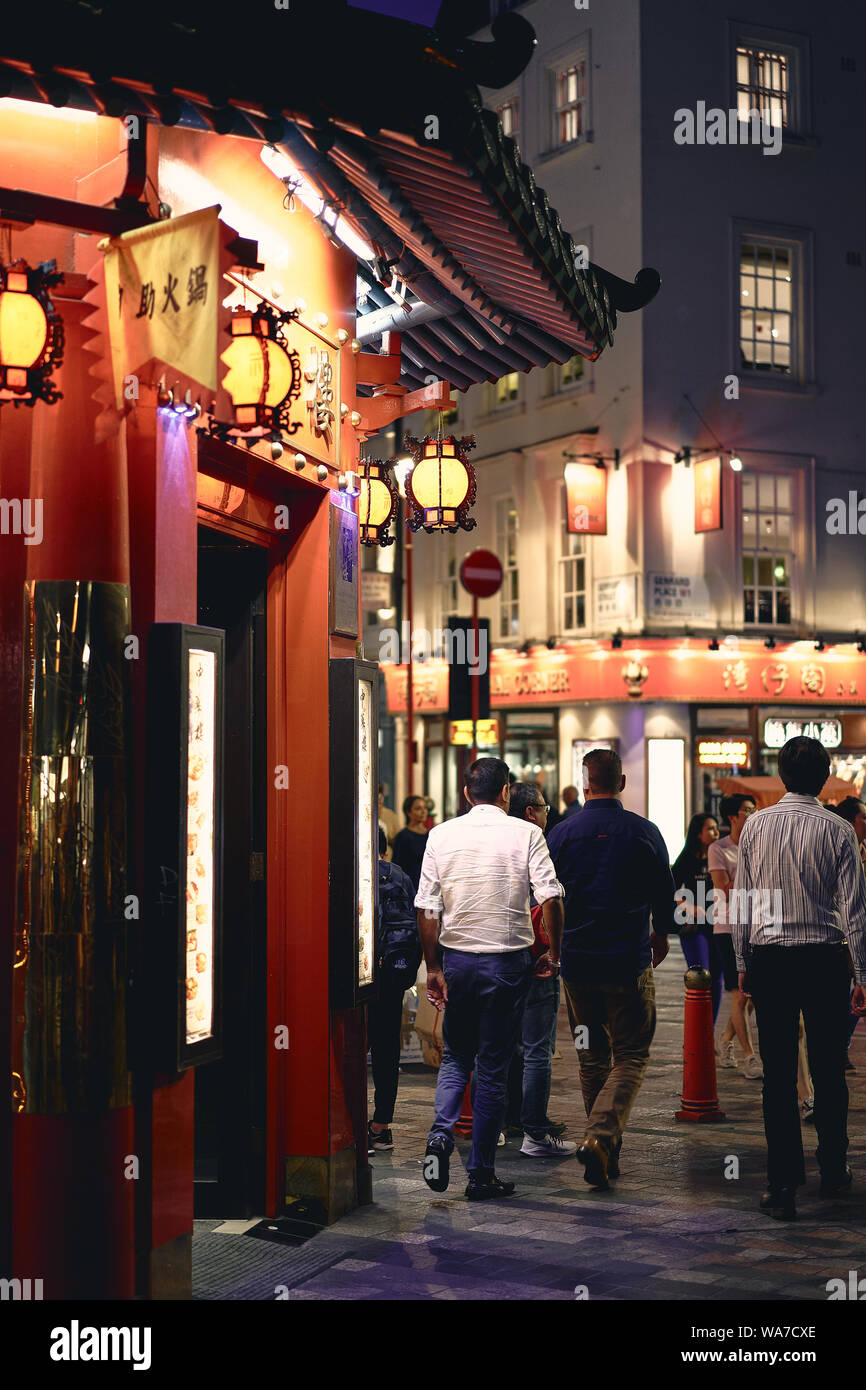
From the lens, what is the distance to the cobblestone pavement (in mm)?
6336

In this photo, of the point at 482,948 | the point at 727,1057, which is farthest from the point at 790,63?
the point at 482,948

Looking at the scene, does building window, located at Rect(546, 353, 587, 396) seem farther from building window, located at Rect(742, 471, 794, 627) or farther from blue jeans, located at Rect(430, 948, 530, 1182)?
blue jeans, located at Rect(430, 948, 530, 1182)

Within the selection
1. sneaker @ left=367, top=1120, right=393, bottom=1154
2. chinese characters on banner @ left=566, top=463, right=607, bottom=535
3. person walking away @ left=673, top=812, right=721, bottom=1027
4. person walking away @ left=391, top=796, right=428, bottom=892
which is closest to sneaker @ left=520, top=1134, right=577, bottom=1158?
sneaker @ left=367, top=1120, right=393, bottom=1154

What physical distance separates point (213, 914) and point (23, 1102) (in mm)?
1018

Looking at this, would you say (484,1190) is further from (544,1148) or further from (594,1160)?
(544,1148)

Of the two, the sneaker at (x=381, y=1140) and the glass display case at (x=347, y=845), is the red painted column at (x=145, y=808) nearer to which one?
the glass display case at (x=347, y=845)

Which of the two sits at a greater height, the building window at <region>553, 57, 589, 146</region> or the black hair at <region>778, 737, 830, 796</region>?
the building window at <region>553, 57, 589, 146</region>

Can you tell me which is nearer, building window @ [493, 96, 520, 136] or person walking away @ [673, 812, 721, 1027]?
person walking away @ [673, 812, 721, 1027]

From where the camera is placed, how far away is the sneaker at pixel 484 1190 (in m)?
7.96

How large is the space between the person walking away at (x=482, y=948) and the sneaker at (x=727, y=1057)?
15.1 feet

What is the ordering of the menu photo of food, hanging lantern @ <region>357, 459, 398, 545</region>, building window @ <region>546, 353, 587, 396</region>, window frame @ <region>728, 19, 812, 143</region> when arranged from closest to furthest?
the menu photo of food
hanging lantern @ <region>357, 459, 398, 545</region>
window frame @ <region>728, 19, 812, 143</region>
building window @ <region>546, 353, 587, 396</region>

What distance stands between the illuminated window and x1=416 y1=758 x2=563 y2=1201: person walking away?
19.7m

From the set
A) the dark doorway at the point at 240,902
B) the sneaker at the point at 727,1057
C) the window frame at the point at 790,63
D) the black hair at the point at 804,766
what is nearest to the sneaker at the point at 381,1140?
the dark doorway at the point at 240,902

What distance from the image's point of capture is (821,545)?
27875mm
